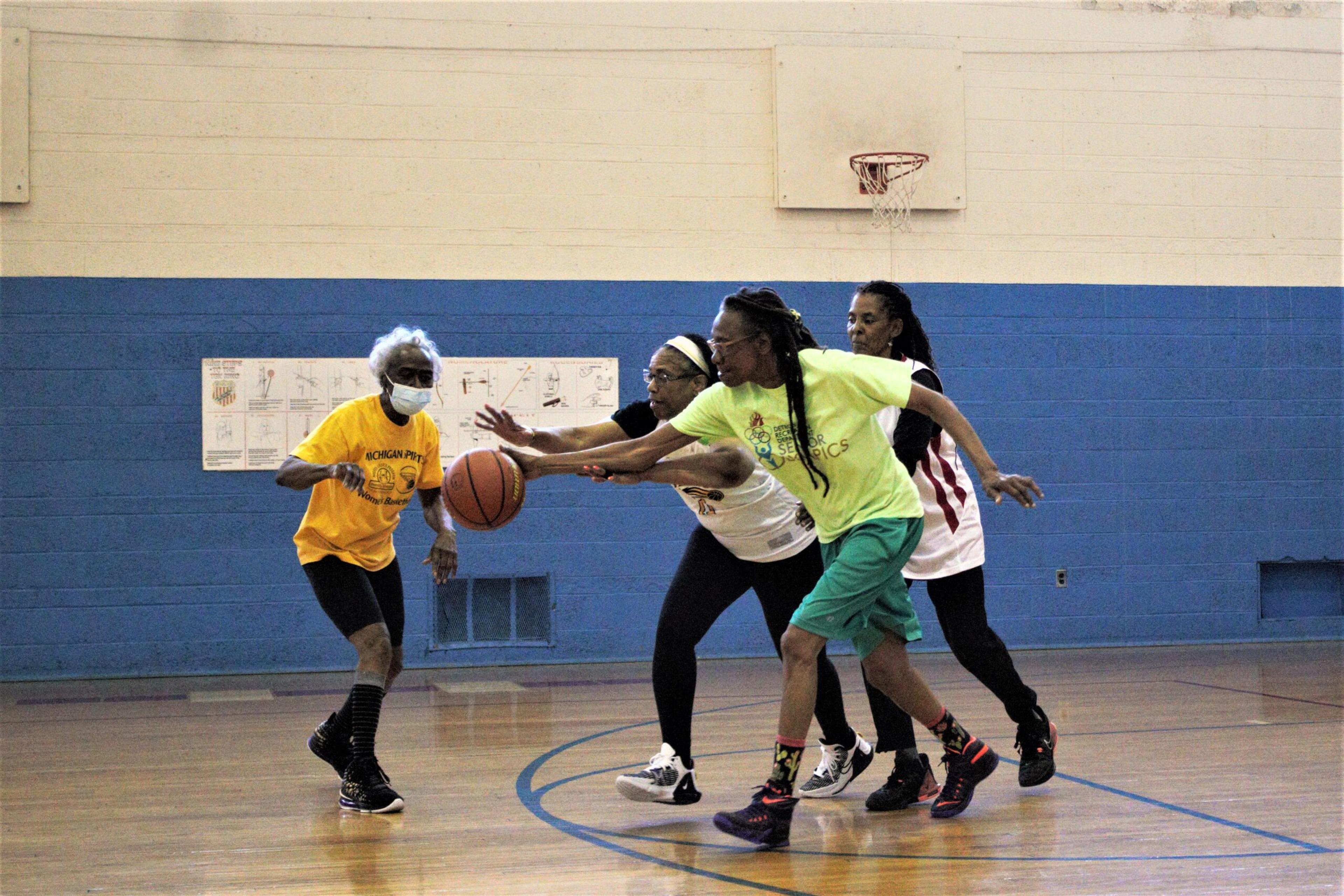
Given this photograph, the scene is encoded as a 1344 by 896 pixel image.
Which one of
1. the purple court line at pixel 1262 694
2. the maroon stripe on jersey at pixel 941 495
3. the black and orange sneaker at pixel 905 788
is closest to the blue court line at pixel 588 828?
the black and orange sneaker at pixel 905 788

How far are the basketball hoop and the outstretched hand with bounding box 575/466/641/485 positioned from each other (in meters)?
4.73

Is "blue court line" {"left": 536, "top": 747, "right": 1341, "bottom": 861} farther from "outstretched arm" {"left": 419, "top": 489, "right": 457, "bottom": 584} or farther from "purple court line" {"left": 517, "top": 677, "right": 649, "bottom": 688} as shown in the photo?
"purple court line" {"left": 517, "top": 677, "right": 649, "bottom": 688}

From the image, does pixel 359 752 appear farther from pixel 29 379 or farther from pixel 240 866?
pixel 29 379

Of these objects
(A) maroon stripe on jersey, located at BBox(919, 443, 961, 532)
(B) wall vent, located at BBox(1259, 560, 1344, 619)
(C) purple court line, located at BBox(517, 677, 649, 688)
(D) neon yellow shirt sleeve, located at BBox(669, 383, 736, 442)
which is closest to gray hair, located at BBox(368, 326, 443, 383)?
(D) neon yellow shirt sleeve, located at BBox(669, 383, 736, 442)

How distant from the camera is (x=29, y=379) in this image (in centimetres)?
716

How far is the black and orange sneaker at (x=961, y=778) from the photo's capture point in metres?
3.80

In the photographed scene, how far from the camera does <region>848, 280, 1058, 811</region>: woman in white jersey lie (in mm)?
3936

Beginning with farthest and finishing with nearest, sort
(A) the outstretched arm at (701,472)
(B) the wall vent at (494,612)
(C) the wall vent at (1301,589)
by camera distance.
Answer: (C) the wall vent at (1301,589) < (B) the wall vent at (494,612) < (A) the outstretched arm at (701,472)

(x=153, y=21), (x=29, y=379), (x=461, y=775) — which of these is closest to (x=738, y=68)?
(x=153, y=21)

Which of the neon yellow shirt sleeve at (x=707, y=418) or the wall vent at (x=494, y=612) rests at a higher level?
the neon yellow shirt sleeve at (x=707, y=418)

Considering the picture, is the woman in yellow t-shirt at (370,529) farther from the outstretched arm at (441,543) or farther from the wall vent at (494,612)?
the wall vent at (494,612)

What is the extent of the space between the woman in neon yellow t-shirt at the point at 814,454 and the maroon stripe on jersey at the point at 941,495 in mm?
453

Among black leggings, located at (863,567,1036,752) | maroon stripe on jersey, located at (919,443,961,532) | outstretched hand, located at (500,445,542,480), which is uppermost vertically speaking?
outstretched hand, located at (500,445,542,480)

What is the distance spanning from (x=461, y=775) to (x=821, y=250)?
447 cm
